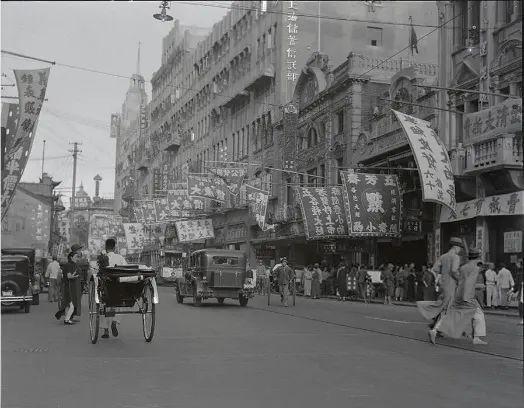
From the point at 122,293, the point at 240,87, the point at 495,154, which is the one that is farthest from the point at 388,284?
the point at 122,293

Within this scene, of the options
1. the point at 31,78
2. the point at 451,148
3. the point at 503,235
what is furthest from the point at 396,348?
the point at 451,148

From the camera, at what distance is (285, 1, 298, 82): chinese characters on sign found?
16484 mm

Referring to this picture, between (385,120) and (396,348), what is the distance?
2359cm

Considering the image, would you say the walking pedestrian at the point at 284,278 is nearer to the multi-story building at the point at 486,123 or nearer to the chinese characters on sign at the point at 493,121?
the multi-story building at the point at 486,123

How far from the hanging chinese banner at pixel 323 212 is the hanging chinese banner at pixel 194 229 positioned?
3410 millimetres

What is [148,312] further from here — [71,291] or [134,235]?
[71,291]

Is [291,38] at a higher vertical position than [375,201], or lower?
higher

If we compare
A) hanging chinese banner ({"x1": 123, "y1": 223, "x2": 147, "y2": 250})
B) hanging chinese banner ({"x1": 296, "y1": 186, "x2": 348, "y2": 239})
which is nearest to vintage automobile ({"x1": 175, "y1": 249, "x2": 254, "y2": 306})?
hanging chinese banner ({"x1": 296, "y1": 186, "x2": 348, "y2": 239})

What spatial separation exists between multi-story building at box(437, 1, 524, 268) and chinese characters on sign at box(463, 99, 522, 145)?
0.03m

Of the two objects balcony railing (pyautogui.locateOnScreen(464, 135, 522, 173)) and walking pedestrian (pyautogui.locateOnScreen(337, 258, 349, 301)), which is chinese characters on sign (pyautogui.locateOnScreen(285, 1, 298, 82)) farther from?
walking pedestrian (pyautogui.locateOnScreen(337, 258, 349, 301))

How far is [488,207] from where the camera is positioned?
25.8 meters

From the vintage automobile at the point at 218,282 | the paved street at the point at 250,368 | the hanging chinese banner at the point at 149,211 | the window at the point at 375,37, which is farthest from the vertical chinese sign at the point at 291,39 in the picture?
the hanging chinese banner at the point at 149,211

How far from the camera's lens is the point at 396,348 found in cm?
1086

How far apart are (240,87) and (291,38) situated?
1722 mm
